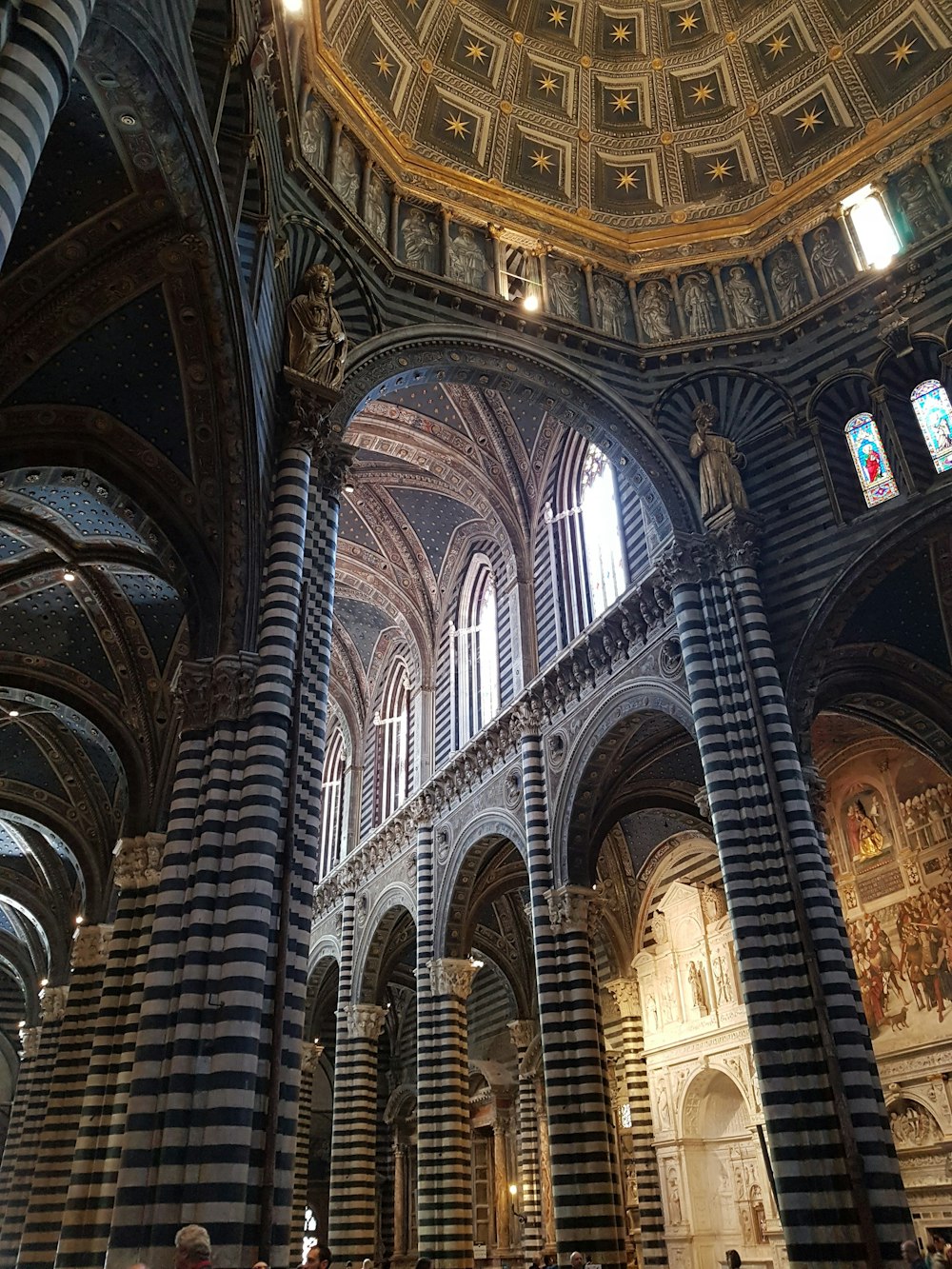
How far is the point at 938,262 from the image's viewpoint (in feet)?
49.3

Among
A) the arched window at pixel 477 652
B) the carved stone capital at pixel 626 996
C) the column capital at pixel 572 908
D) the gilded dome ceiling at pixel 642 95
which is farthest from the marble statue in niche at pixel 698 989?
the gilded dome ceiling at pixel 642 95

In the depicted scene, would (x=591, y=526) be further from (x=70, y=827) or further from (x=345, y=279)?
(x=70, y=827)

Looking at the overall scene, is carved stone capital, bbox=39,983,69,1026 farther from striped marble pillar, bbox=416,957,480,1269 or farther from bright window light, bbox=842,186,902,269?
bright window light, bbox=842,186,902,269

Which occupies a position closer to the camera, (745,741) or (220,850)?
(220,850)

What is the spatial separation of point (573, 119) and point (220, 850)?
53.1 ft

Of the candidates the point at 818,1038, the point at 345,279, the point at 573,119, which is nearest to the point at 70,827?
the point at 345,279

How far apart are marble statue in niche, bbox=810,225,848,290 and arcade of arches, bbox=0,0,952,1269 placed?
12 centimetres

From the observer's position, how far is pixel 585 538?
777 inches

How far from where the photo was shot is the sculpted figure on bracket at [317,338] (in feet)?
42.8

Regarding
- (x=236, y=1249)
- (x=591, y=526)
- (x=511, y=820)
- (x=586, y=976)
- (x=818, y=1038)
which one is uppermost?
(x=591, y=526)

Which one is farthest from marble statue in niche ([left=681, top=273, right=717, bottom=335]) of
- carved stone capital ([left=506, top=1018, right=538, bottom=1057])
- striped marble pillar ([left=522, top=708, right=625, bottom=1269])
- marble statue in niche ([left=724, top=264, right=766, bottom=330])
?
carved stone capital ([left=506, top=1018, right=538, bottom=1057])

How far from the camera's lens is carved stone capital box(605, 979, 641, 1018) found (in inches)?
917

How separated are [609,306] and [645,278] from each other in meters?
1.06

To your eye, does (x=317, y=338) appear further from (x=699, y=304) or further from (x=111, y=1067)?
(x=111, y=1067)
